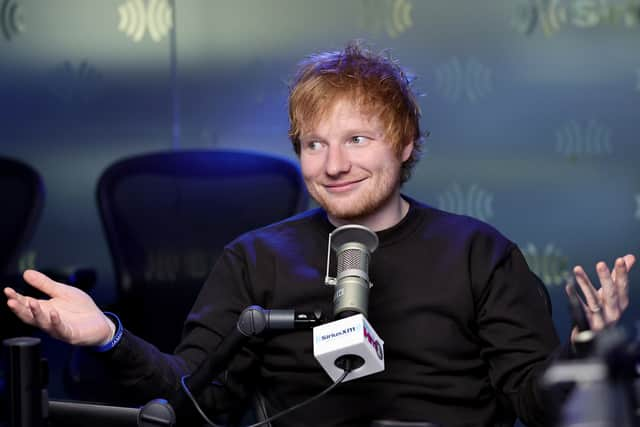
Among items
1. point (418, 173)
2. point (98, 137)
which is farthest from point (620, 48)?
point (98, 137)

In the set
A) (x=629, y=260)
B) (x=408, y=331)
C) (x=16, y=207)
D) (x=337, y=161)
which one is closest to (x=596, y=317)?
(x=629, y=260)

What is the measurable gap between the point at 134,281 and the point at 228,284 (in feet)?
3.05

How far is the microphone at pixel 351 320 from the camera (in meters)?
1.51

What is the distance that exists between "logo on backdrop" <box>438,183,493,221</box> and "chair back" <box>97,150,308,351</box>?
1183 millimetres

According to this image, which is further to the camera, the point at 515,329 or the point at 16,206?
the point at 16,206

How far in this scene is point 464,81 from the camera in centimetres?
406

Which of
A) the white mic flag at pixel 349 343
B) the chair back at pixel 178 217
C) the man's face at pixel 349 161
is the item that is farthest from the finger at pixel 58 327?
the chair back at pixel 178 217

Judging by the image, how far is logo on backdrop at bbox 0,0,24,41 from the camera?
4227 millimetres

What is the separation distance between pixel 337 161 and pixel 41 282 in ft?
2.11

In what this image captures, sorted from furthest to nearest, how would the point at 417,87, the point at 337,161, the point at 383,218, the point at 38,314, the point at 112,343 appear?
the point at 417,87
the point at 383,218
the point at 337,161
the point at 112,343
the point at 38,314

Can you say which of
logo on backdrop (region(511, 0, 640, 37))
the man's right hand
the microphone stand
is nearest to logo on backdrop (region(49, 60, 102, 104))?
logo on backdrop (region(511, 0, 640, 37))

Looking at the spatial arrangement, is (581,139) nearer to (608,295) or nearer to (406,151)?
(406,151)

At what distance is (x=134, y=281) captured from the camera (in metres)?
3.09

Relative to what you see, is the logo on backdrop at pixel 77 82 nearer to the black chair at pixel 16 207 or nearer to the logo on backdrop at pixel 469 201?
the black chair at pixel 16 207
